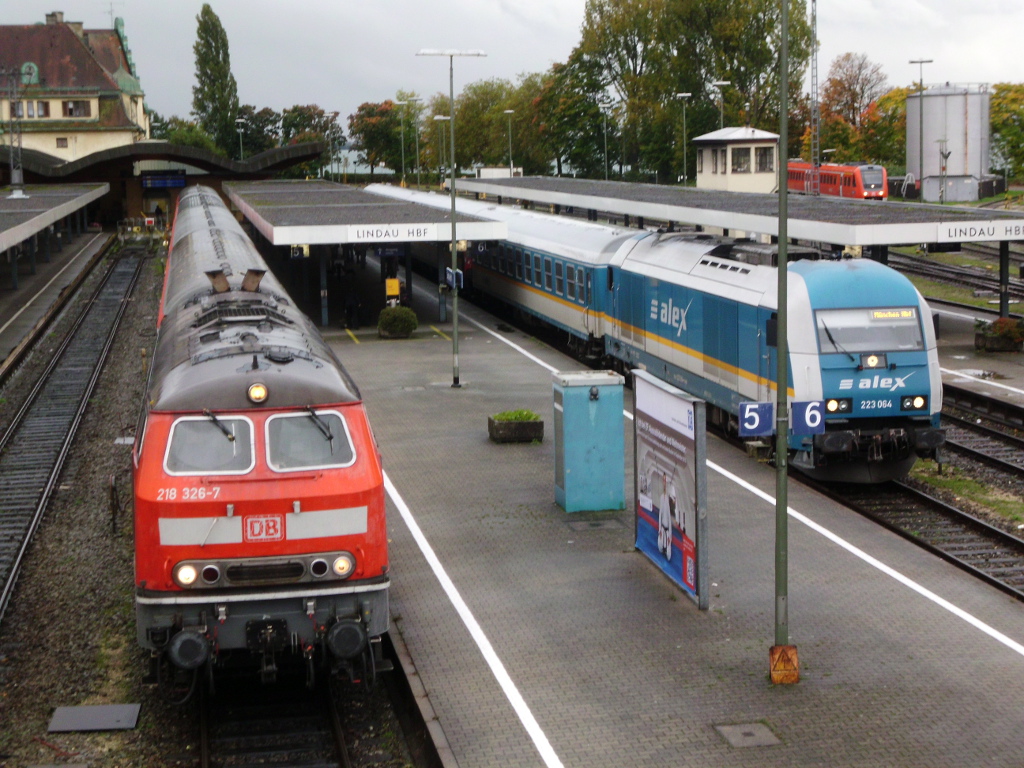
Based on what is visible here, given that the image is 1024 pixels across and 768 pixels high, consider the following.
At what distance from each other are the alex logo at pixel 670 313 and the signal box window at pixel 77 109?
8856cm

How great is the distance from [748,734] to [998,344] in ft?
78.4

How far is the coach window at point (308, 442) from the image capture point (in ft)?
33.7

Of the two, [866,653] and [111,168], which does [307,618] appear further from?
[111,168]

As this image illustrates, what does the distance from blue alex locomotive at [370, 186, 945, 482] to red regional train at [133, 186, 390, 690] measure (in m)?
9.48

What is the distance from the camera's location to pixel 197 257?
2025 centimetres

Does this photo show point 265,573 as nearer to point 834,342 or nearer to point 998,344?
point 834,342

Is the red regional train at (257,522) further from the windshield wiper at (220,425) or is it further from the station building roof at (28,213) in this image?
the station building roof at (28,213)

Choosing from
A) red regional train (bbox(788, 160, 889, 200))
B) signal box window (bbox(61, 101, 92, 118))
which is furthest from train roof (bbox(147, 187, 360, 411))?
signal box window (bbox(61, 101, 92, 118))

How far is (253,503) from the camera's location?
33.0 ft

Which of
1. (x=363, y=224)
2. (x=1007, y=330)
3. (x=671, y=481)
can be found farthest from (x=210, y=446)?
(x=1007, y=330)

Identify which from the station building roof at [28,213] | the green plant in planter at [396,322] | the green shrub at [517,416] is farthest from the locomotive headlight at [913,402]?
the station building roof at [28,213]

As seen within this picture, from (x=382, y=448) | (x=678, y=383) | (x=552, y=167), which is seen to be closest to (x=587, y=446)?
(x=382, y=448)

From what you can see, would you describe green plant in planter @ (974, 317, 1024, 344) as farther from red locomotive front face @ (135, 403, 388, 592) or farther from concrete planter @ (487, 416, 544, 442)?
red locomotive front face @ (135, 403, 388, 592)

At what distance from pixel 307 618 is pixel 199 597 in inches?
35.2
